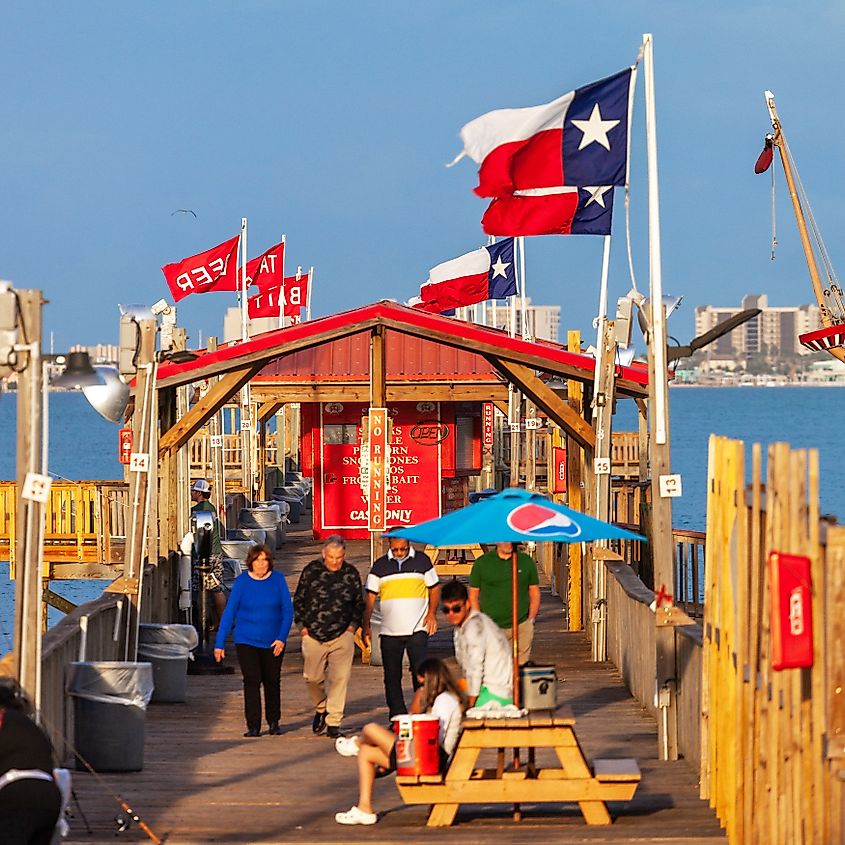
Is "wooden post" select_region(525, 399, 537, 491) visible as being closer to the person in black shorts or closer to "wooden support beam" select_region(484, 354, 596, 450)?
"wooden support beam" select_region(484, 354, 596, 450)

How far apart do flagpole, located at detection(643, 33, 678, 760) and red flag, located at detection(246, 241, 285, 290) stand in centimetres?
2093

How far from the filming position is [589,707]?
15.5 m

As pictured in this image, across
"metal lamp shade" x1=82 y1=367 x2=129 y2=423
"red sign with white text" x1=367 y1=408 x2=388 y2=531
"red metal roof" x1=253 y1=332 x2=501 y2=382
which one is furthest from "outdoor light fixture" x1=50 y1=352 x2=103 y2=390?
"red metal roof" x1=253 y1=332 x2=501 y2=382

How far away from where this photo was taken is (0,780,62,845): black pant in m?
7.70

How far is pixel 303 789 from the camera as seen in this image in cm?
1184

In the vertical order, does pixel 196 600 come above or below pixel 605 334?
below

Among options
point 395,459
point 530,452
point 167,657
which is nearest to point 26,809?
point 167,657

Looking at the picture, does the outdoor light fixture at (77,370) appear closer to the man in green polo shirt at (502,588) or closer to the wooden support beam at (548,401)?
the man in green polo shirt at (502,588)

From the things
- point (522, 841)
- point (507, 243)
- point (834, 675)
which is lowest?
point (522, 841)

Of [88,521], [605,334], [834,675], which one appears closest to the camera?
[834,675]

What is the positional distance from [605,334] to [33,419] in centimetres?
955

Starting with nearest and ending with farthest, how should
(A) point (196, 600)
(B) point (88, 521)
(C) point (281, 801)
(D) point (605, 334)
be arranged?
(C) point (281, 801)
(D) point (605, 334)
(A) point (196, 600)
(B) point (88, 521)

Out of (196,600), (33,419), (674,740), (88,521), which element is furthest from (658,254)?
(88,521)

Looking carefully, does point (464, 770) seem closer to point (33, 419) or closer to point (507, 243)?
point (33, 419)
